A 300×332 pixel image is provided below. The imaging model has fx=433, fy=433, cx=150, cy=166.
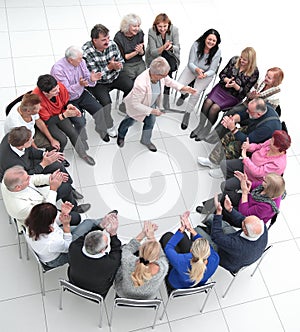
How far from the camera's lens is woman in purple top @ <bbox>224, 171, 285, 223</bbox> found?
379cm

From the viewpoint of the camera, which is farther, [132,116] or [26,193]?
[132,116]

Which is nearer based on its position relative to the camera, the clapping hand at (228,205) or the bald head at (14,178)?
the bald head at (14,178)

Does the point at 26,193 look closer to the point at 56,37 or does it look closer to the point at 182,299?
the point at 182,299

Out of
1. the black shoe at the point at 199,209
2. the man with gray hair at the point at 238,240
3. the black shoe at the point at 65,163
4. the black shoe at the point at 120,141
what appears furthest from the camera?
the black shoe at the point at 120,141

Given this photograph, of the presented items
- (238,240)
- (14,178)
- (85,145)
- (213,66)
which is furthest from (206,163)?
(14,178)

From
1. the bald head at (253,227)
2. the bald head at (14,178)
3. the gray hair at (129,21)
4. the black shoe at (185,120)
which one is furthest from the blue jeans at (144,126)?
the bald head at (253,227)

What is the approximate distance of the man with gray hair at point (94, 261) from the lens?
10.5ft

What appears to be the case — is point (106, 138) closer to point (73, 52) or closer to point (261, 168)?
point (73, 52)

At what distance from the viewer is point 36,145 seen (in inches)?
174

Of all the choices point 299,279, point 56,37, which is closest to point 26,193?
point 299,279

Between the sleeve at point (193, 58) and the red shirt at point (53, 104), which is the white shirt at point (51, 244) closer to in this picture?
the red shirt at point (53, 104)

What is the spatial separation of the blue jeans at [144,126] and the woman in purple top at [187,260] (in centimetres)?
140

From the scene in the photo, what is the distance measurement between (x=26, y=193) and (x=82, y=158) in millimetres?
1342

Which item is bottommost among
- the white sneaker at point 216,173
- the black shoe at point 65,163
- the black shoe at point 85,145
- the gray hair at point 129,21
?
the white sneaker at point 216,173
